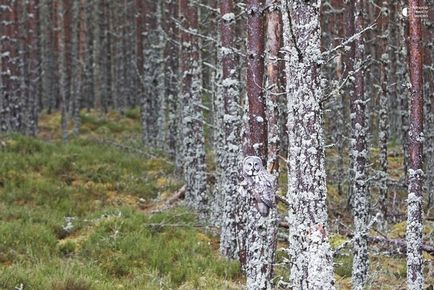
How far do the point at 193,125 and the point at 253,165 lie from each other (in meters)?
7.15

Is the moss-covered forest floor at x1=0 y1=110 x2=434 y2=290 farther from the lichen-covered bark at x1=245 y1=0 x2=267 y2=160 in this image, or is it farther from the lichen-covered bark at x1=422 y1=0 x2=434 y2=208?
the lichen-covered bark at x1=245 y1=0 x2=267 y2=160

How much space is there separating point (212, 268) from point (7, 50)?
43.0 feet

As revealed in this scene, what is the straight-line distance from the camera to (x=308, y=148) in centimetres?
454

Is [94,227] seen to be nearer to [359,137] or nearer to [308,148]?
[359,137]

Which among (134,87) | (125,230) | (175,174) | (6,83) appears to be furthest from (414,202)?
(134,87)

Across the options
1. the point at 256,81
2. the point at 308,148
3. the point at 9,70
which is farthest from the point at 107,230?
the point at 9,70

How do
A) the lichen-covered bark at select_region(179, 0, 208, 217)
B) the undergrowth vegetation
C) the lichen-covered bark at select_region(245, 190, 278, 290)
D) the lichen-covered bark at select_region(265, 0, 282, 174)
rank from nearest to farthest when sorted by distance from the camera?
the lichen-covered bark at select_region(245, 190, 278, 290) < the lichen-covered bark at select_region(265, 0, 282, 174) < the undergrowth vegetation < the lichen-covered bark at select_region(179, 0, 208, 217)

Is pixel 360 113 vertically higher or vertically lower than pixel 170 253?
higher

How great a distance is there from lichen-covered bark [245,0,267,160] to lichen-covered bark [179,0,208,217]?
4601 mm

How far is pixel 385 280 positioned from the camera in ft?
32.2

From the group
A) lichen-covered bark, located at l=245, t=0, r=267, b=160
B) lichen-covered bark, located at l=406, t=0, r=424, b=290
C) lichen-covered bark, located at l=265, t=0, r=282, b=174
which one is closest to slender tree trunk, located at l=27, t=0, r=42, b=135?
lichen-covered bark, located at l=265, t=0, r=282, b=174

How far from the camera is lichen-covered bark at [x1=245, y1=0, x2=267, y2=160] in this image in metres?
7.18

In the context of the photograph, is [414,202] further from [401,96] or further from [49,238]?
[401,96]

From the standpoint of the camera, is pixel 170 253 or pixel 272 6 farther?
pixel 170 253
